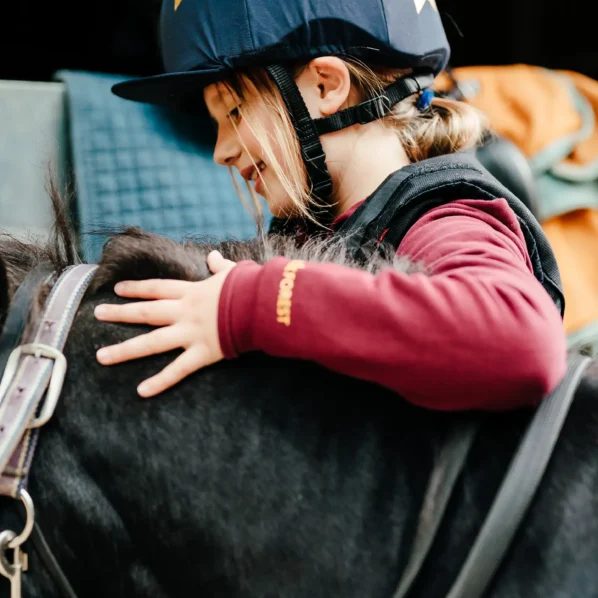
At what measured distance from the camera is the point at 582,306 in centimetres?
131

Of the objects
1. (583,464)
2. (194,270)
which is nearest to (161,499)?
(194,270)

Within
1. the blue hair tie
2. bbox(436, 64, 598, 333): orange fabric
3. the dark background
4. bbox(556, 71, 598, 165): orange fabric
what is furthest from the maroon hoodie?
bbox(556, 71, 598, 165): orange fabric

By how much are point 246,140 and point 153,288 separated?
0.33 metres

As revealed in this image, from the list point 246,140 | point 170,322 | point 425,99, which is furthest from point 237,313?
point 425,99

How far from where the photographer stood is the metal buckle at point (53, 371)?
0.40 m

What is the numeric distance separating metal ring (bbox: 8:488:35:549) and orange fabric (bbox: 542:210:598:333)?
113cm

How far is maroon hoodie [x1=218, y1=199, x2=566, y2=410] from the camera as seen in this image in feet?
1.28

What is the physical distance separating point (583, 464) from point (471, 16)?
5.48 feet

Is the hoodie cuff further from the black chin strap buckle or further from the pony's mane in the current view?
the black chin strap buckle

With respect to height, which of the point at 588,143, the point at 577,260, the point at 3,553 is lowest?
the point at 577,260

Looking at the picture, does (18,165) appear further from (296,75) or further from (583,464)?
(583,464)

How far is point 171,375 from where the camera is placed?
0.43 m

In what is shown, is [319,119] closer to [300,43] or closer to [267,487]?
[300,43]

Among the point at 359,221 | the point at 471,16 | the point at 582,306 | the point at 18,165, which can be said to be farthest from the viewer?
the point at 471,16
